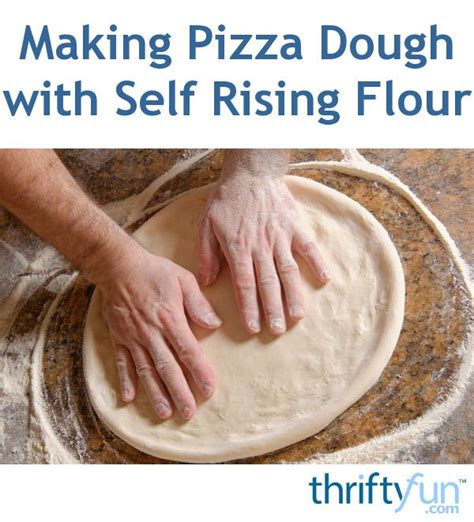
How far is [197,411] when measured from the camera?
1363 mm

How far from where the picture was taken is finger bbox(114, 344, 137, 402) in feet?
4.63

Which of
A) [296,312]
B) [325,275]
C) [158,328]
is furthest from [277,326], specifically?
[158,328]

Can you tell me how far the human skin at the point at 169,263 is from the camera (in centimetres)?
137

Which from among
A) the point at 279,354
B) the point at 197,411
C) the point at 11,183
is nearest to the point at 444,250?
the point at 279,354

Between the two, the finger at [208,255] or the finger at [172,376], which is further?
the finger at [208,255]

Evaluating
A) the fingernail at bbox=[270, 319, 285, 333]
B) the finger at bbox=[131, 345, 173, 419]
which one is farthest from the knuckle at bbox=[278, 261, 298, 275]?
the finger at bbox=[131, 345, 173, 419]

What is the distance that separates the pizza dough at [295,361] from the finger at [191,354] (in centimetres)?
3

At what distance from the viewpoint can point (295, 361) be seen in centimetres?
134

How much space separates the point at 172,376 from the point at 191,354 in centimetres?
6

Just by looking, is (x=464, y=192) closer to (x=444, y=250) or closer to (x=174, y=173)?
(x=444, y=250)

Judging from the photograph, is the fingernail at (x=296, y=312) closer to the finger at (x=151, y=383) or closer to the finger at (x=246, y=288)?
the finger at (x=246, y=288)

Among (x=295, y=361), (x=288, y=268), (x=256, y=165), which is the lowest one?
(x=295, y=361)

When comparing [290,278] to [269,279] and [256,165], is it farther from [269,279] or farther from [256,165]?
[256,165]

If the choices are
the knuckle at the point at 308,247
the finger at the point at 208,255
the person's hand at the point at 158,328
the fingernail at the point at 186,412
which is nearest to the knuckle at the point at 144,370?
the person's hand at the point at 158,328
